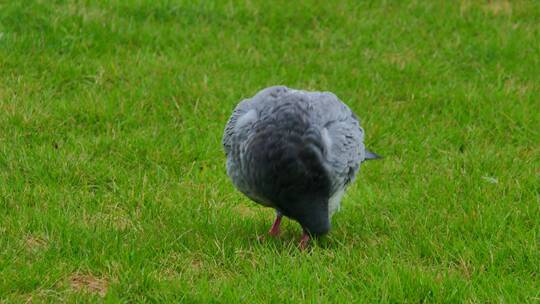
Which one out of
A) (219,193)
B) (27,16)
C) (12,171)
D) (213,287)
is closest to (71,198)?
(12,171)

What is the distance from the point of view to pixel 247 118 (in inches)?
203

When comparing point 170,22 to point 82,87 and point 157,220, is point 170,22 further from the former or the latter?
point 157,220

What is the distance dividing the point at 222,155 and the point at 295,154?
193cm

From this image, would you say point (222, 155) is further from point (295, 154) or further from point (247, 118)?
point (295, 154)

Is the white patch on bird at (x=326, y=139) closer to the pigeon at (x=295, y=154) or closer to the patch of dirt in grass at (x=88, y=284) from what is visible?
the pigeon at (x=295, y=154)

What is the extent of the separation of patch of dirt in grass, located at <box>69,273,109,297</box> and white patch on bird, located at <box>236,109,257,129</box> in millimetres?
1155

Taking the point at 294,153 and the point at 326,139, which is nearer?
the point at 294,153

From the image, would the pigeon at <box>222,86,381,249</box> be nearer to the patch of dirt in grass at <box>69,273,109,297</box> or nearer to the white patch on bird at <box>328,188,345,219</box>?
the white patch on bird at <box>328,188,345,219</box>

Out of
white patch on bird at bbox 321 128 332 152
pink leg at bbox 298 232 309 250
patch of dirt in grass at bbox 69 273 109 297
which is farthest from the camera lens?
pink leg at bbox 298 232 309 250

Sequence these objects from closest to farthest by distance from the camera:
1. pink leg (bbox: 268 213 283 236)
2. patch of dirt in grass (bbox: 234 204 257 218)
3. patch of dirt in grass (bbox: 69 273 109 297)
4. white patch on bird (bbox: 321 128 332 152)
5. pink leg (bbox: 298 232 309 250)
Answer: patch of dirt in grass (bbox: 69 273 109 297)
white patch on bird (bbox: 321 128 332 152)
pink leg (bbox: 298 232 309 250)
pink leg (bbox: 268 213 283 236)
patch of dirt in grass (bbox: 234 204 257 218)

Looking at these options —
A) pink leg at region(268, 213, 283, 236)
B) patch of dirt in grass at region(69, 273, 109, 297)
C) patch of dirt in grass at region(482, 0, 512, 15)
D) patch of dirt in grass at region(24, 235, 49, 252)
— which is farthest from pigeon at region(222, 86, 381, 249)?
patch of dirt in grass at region(482, 0, 512, 15)

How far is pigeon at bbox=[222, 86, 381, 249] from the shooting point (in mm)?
4863

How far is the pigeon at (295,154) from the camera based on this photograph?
4.86 meters

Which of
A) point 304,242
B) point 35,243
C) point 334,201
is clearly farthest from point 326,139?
point 35,243
